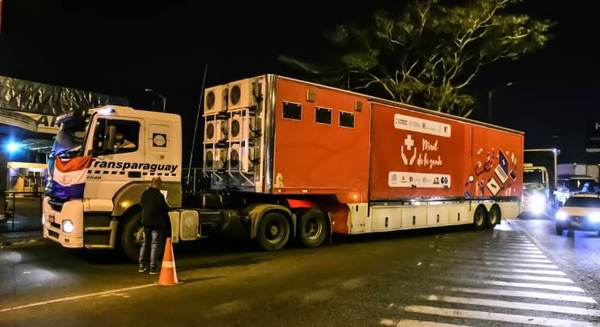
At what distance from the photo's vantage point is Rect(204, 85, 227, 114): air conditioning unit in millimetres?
13789

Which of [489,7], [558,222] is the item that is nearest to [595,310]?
[558,222]

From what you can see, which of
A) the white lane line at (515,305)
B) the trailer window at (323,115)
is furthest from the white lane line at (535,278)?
the trailer window at (323,115)

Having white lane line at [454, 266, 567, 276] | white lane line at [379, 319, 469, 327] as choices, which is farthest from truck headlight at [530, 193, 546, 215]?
white lane line at [379, 319, 469, 327]

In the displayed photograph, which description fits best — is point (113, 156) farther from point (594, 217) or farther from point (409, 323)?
point (594, 217)

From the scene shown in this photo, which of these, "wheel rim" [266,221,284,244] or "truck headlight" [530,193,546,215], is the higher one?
"truck headlight" [530,193,546,215]

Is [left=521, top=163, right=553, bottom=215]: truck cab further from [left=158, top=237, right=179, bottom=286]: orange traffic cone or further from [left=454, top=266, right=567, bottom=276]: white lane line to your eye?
[left=158, top=237, right=179, bottom=286]: orange traffic cone

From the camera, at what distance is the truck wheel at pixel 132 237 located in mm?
10812

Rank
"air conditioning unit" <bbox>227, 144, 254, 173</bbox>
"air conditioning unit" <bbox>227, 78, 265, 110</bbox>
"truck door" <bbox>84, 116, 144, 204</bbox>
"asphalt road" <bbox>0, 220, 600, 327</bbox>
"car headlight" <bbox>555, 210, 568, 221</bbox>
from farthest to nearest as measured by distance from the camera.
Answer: "car headlight" <bbox>555, 210, 568, 221</bbox>
"air conditioning unit" <bbox>227, 144, 254, 173</bbox>
"air conditioning unit" <bbox>227, 78, 265, 110</bbox>
"truck door" <bbox>84, 116, 144, 204</bbox>
"asphalt road" <bbox>0, 220, 600, 327</bbox>

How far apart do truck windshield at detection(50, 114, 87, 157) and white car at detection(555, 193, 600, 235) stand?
15.6m

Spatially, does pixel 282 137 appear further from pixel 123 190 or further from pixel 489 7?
pixel 489 7

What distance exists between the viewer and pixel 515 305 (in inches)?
319

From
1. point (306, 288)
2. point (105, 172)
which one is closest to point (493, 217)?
point (306, 288)

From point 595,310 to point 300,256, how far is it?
6110 mm

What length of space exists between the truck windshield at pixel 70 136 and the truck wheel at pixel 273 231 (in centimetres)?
427
